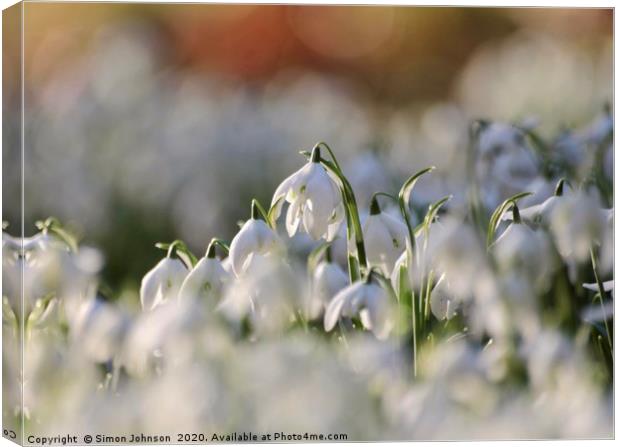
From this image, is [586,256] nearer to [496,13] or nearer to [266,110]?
[496,13]

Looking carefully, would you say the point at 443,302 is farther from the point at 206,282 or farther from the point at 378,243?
the point at 206,282

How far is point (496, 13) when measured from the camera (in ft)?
9.50

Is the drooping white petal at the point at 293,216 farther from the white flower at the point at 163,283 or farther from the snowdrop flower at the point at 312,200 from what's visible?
the white flower at the point at 163,283

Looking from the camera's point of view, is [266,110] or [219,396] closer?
[219,396]

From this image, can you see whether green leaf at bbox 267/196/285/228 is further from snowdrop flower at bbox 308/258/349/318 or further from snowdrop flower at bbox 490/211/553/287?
snowdrop flower at bbox 490/211/553/287

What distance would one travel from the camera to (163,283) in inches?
109

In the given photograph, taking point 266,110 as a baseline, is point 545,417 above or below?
below

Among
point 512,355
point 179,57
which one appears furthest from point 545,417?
point 179,57

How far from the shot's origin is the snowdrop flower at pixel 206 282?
2.73 metres

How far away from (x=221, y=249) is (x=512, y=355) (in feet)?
2.12

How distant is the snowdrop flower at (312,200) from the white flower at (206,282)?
0.16 m

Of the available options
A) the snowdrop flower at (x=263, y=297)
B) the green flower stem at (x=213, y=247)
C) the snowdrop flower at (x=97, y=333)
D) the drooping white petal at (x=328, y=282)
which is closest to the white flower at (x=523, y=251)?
the drooping white petal at (x=328, y=282)

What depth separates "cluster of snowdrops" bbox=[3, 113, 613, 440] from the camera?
2.74 metres

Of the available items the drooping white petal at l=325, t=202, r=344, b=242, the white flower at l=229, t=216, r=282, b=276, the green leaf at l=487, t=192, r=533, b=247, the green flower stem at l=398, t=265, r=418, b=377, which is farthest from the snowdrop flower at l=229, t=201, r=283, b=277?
the green leaf at l=487, t=192, r=533, b=247
